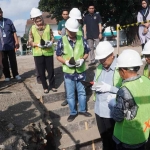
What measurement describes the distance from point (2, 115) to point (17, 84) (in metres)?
1.76

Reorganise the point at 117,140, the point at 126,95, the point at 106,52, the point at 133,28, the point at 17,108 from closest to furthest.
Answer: the point at 126,95, the point at 117,140, the point at 106,52, the point at 17,108, the point at 133,28

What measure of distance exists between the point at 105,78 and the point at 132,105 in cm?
95

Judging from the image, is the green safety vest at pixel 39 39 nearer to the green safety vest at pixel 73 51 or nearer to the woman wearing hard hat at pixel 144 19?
the green safety vest at pixel 73 51

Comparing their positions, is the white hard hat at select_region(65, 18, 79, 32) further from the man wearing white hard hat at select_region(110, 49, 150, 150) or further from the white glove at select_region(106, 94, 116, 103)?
the man wearing white hard hat at select_region(110, 49, 150, 150)

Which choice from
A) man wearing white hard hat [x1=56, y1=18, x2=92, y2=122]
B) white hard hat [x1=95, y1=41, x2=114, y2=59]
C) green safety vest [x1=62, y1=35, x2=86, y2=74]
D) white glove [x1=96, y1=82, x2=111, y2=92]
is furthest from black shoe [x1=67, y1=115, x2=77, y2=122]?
white hard hat [x1=95, y1=41, x2=114, y2=59]

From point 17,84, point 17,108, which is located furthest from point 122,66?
point 17,84

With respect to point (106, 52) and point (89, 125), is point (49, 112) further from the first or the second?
point (106, 52)

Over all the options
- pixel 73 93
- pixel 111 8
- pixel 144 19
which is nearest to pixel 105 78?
pixel 73 93

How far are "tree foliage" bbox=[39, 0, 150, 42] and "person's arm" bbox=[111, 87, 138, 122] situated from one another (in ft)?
48.9

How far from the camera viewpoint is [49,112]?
4945 mm

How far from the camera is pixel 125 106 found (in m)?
2.49

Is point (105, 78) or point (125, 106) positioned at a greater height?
point (105, 78)

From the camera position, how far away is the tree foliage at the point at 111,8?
16875 millimetres

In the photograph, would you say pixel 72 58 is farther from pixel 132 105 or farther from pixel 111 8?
pixel 111 8
